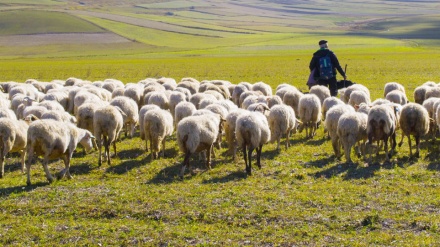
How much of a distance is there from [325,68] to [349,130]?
942 centimetres

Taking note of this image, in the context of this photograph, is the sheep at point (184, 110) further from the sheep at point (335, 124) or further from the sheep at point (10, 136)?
the sheep at point (10, 136)

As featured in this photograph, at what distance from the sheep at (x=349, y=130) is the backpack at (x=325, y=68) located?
28.5ft

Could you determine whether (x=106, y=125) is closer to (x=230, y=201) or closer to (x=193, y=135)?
(x=193, y=135)

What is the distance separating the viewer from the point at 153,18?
176375 millimetres

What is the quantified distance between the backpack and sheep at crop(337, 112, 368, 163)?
8690 millimetres

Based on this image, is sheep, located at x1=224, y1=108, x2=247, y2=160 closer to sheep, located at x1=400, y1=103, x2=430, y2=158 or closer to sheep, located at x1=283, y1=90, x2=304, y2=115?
sheep, located at x1=400, y1=103, x2=430, y2=158

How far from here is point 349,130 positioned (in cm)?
1463

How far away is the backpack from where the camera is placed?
23.3m

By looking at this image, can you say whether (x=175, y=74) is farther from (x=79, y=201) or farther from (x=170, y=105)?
(x=79, y=201)

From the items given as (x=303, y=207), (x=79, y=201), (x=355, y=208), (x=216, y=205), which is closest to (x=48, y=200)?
(x=79, y=201)

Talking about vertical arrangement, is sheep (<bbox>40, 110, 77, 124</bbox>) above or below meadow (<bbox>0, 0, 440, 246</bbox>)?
above

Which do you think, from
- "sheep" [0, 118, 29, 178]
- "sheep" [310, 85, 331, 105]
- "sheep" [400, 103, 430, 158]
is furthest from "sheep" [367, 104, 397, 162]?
"sheep" [0, 118, 29, 178]

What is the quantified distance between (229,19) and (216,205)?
190692 millimetres

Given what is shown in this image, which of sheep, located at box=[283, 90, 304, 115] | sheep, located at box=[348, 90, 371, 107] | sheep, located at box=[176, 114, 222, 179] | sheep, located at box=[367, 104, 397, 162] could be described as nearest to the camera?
sheep, located at box=[176, 114, 222, 179]
